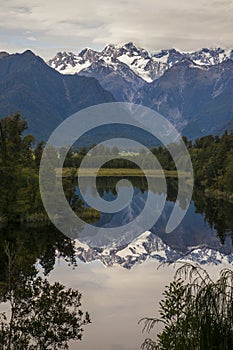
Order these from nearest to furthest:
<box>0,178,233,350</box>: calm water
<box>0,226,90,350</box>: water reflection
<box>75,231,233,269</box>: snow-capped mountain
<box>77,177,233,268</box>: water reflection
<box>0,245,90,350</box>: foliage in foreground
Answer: <box>0,226,90,350</box>: water reflection, <box>0,245,90,350</box>: foliage in foreground, <box>0,178,233,350</box>: calm water, <box>75,231,233,269</box>: snow-capped mountain, <box>77,177,233,268</box>: water reflection

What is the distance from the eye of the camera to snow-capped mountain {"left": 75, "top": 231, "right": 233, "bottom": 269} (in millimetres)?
52719

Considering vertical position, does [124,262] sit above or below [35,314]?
above

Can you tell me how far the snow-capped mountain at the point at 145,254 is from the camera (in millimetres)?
52719

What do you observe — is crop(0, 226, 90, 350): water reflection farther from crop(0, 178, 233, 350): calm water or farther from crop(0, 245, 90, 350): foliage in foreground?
crop(0, 178, 233, 350): calm water

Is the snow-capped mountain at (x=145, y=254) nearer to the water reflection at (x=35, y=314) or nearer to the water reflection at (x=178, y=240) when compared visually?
the water reflection at (x=178, y=240)

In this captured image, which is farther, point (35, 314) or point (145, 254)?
point (145, 254)

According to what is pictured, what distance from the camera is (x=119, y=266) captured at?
48500 millimetres

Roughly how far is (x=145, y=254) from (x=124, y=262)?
211 inches

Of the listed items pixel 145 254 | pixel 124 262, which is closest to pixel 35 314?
pixel 124 262

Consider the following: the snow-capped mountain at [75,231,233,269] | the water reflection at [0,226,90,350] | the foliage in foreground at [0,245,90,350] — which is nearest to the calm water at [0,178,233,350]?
the snow-capped mountain at [75,231,233,269]

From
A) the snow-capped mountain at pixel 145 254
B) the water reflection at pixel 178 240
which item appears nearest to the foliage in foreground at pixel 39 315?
the snow-capped mountain at pixel 145 254

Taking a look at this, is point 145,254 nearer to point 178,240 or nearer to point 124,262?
point 124,262

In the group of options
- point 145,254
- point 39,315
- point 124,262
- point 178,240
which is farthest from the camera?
point 178,240

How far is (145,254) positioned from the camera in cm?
5675
